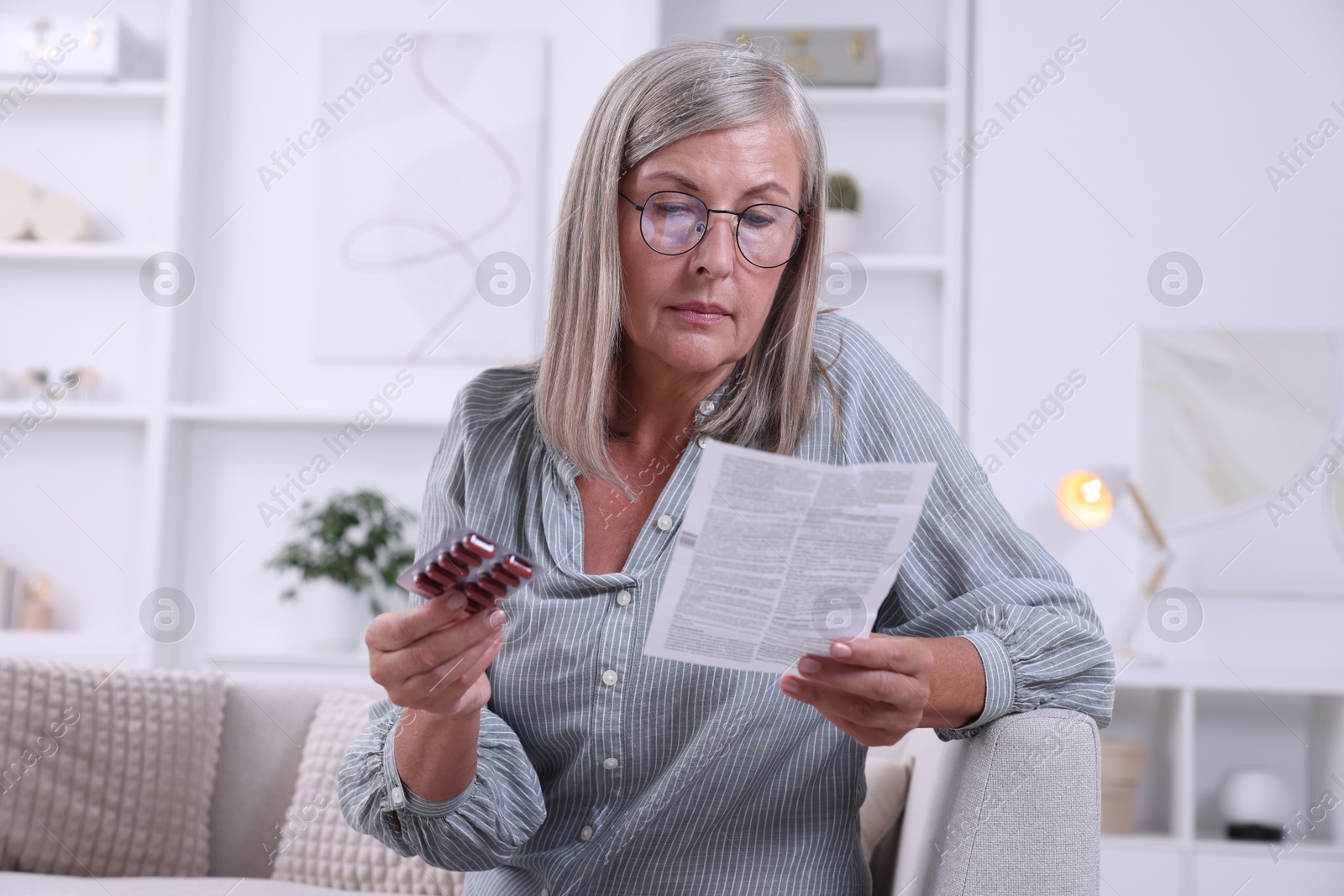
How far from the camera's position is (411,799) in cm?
104

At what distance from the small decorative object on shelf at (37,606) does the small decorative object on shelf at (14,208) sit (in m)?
1.09

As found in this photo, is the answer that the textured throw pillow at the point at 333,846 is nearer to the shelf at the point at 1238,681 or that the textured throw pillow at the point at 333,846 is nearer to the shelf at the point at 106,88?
the shelf at the point at 1238,681

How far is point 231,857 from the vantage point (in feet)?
6.28

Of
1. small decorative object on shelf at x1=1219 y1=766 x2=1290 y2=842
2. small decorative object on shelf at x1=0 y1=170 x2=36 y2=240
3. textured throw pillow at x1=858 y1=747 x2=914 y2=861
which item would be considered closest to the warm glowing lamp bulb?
small decorative object on shelf at x1=1219 y1=766 x2=1290 y2=842

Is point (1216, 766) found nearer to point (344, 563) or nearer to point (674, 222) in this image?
point (344, 563)

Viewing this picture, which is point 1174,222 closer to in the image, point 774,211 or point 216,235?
point 774,211

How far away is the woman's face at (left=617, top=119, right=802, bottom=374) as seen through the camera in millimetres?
1074

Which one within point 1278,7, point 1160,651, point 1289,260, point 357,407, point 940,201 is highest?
point 1278,7

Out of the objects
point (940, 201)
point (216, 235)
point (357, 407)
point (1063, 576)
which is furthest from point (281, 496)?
point (1063, 576)

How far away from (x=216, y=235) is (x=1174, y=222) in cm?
292

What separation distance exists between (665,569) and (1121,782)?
2244 millimetres

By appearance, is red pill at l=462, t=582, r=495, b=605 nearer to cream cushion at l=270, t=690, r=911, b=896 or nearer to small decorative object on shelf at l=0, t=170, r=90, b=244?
cream cushion at l=270, t=690, r=911, b=896

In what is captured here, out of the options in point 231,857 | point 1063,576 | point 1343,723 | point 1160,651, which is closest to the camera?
point 1063,576

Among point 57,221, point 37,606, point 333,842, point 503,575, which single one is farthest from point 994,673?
point 57,221
